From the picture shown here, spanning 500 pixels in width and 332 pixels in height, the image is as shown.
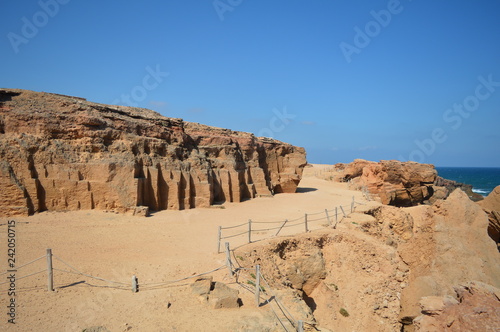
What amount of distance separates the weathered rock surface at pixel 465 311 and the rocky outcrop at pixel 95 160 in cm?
1235

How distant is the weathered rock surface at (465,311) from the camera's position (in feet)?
17.0

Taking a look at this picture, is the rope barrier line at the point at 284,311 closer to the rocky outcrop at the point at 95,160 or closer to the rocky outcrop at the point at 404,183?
the rocky outcrop at the point at 95,160

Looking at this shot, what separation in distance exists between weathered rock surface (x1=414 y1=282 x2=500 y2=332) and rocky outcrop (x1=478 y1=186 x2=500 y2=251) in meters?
2.12

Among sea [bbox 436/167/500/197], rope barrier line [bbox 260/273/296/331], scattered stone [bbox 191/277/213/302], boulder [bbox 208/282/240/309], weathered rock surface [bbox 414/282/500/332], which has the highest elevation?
weathered rock surface [bbox 414/282/500/332]

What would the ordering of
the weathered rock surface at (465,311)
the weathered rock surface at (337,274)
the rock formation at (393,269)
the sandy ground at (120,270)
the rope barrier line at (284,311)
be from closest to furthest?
1. the weathered rock surface at (465,311)
2. the rock formation at (393,269)
3. the sandy ground at (120,270)
4. the rope barrier line at (284,311)
5. the weathered rock surface at (337,274)

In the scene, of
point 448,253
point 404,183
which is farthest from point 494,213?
point 404,183

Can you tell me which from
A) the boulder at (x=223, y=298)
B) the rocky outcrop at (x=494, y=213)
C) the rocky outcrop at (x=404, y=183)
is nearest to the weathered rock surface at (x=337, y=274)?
the boulder at (x=223, y=298)

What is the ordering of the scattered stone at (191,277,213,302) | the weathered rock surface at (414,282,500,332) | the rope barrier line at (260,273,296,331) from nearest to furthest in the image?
the weathered rock surface at (414,282,500,332) → the rope barrier line at (260,273,296,331) → the scattered stone at (191,277,213,302)

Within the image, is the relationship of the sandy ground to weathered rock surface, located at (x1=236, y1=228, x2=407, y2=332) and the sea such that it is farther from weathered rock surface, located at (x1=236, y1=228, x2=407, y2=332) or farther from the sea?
the sea

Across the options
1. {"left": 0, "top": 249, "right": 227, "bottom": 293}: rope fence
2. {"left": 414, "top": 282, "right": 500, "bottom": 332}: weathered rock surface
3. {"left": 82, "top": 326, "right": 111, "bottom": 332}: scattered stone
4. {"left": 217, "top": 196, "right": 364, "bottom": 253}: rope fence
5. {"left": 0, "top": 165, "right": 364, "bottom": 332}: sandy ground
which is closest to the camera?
{"left": 414, "top": 282, "right": 500, "bottom": 332}: weathered rock surface

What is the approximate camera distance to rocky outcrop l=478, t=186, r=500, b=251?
715cm

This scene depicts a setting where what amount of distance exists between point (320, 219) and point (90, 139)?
12.4 metres

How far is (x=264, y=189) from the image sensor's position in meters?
23.4

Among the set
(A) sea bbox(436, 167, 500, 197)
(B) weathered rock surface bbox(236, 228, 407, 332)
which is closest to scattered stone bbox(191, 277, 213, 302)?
(B) weathered rock surface bbox(236, 228, 407, 332)
